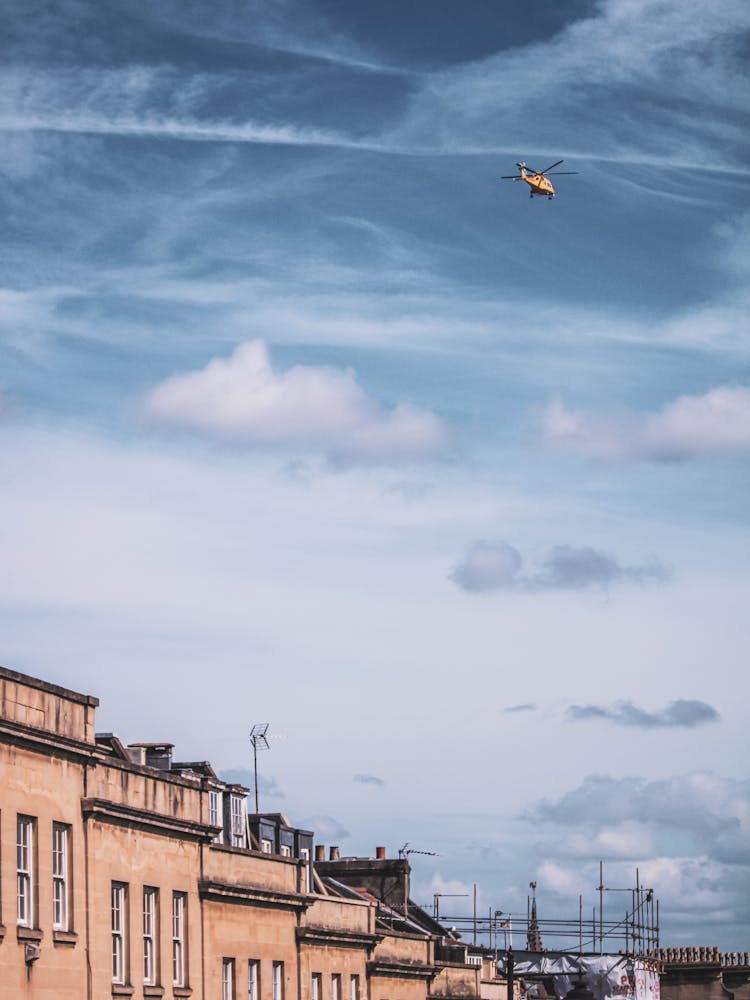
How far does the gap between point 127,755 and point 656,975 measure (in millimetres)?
61074

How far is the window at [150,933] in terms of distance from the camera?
4859 centimetres

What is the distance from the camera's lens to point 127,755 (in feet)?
170

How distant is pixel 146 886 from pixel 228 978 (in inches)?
284

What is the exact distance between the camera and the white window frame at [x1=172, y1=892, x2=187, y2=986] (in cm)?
5053

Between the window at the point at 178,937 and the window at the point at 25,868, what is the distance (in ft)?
29.9

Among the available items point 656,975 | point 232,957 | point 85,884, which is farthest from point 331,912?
point 656,975

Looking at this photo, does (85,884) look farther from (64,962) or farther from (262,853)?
(262,853)

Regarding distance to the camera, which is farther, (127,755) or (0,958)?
(127,755)

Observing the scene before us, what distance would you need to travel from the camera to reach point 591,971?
98.2 m

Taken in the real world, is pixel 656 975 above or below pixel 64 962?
below

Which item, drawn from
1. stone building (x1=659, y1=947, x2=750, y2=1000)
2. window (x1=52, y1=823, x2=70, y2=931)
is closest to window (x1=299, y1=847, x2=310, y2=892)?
window (x1=52, y1=823, x2=70, y2=931)

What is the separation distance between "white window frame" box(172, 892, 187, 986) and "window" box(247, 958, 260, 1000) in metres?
5.08

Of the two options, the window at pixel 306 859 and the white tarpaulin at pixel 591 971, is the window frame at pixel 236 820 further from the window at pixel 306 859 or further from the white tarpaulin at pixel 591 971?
the white tarpaulin at pixel 591 971

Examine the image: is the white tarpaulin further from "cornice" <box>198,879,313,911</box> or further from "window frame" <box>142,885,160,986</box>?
"window frame" <box>142,885,160,986</box>
